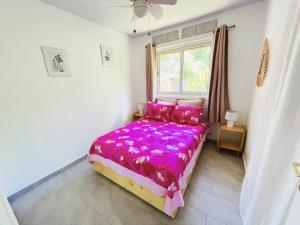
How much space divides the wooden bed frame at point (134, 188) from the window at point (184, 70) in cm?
197

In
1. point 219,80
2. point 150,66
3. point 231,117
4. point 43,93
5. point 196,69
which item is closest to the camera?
point 43,93

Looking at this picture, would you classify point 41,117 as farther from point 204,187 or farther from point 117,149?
point 204,187

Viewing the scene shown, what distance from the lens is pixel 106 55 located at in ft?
8.85

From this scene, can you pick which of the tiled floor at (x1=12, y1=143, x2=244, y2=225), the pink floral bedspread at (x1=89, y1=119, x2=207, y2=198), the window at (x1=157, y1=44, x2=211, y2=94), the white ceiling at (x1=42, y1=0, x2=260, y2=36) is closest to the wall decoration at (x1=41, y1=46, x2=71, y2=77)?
the white ceiling at (x1=42, y1=0, x2=260, y2=36)

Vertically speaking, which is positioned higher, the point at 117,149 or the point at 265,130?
the point at 265,130

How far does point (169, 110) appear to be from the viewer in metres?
2.68

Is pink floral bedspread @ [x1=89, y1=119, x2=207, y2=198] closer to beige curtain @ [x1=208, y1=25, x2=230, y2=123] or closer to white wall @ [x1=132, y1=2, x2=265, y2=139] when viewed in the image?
beige curtain @ [x1=208, y1=25, x2=230, y2=123]

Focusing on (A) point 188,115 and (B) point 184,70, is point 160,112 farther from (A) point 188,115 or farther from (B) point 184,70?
(B) point 184,70

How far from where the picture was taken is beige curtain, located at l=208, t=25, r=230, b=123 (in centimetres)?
229

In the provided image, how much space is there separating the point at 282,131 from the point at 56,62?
2625 mm

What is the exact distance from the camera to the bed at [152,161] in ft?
4.23

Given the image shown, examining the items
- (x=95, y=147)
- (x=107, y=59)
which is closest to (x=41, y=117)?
(x=95, y=147)

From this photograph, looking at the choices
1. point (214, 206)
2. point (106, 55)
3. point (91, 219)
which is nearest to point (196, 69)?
point (106, 55)

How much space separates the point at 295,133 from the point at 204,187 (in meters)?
1.31
